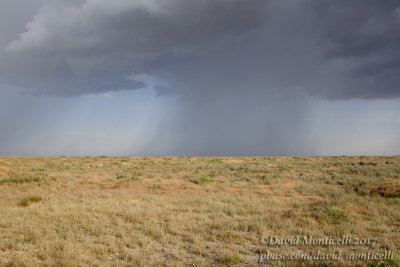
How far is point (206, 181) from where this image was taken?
21.2m

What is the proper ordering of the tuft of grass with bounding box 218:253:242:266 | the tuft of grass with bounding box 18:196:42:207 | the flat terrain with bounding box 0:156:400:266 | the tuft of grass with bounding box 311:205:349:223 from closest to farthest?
the tuft of grass with bounding box 218:253:242:266 < the flat terrain with bounding box 0:156:400:266 < the tuft of grass with bounding box 311:205:349:223 < the tuft of grass with bounding box 18:196:42:207

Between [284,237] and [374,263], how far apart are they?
2690 mm

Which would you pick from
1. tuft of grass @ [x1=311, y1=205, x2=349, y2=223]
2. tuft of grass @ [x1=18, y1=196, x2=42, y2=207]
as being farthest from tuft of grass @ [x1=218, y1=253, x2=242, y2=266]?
tuft of grass @ [x1=18, y1=196, x2=42, y2=207]

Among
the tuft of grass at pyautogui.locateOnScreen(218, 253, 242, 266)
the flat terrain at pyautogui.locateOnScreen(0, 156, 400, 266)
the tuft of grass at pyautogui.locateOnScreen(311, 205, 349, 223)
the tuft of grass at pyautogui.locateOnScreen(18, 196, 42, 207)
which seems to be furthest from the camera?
the tuft of grass at pyautogui.locateOnScreen(18, 196, 42, 207)

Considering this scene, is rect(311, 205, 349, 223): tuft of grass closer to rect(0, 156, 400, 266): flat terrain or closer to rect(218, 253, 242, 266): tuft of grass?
rect(0, 156, 400, 266): flat terrain

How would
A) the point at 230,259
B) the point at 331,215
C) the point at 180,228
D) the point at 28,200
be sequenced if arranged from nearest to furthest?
the point at 230,259 < the point at 180,228 < the point at 331,215 < the point at 28,200

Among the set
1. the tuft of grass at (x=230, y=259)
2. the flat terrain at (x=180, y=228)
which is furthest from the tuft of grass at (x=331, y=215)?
the tuft of grass at (x=230, y=259)

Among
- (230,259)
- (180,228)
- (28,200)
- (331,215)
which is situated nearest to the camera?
(230,259)

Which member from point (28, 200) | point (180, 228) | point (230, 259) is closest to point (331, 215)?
point (230, 259)

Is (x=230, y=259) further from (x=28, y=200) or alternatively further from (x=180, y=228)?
(x=28, y=200)

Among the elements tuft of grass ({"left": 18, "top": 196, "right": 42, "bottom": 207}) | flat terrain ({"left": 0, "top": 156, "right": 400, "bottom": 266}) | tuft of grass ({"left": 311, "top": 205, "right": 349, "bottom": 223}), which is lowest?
tuft of grass ({"left": 18, "top": 196, "right": 42, "bottom": 207})

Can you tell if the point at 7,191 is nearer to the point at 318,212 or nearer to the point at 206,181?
the point at 206,181

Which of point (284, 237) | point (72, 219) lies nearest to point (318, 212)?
point (284, 237)

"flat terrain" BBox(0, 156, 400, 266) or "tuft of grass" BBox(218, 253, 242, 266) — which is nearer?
"tuft of grass" BBox(218, 253, 242, 266)
